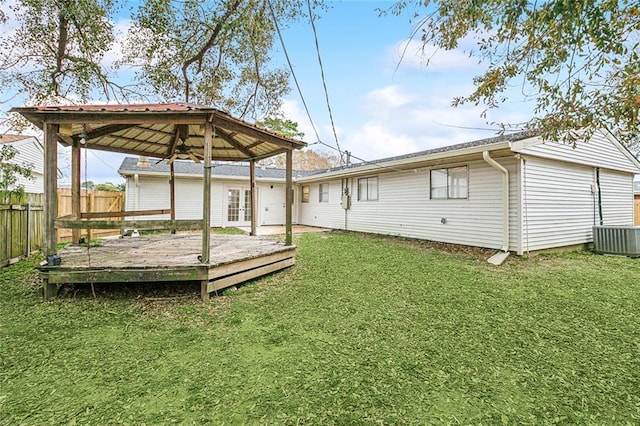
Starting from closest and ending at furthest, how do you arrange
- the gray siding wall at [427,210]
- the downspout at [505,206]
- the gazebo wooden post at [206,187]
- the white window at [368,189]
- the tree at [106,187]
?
the gazebo wooden post at [206,187]
the downspout at [505,206]
the gray siding wall at [427,210]
the white window at [368,189]
the tree at [106,187]

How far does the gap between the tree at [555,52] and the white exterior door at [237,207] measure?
11.3 m

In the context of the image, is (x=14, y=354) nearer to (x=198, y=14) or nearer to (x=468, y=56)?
(x=468, y=56)

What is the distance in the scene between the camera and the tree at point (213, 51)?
673cm

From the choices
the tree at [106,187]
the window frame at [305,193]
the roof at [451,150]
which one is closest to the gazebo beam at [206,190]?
the roof at [451,150]

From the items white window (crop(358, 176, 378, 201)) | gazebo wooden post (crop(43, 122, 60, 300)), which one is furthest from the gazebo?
white window (crop(358, 176, 378, 201))

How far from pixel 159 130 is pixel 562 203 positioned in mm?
9974

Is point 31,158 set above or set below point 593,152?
above

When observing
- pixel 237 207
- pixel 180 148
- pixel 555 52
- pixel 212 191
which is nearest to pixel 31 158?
pixel 212 191

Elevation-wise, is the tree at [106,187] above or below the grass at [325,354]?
above

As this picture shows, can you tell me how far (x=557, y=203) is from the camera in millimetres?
8016

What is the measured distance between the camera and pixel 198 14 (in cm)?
708

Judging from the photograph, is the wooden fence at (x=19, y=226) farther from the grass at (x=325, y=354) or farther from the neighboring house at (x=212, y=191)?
the neighboring house at (x=212, y=191)

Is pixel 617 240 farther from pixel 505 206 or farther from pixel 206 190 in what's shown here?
pixel 206 190

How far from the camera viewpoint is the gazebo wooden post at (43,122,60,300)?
152 inches
